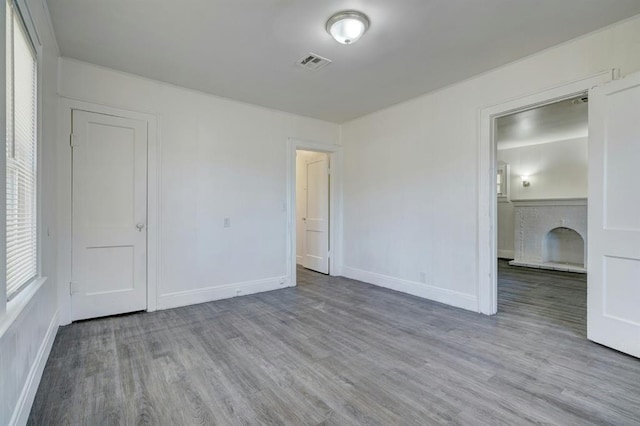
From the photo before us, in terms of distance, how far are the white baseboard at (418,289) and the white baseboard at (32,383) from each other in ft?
12.3

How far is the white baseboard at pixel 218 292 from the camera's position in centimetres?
358

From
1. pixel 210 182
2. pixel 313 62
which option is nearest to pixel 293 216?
pixel 210 182

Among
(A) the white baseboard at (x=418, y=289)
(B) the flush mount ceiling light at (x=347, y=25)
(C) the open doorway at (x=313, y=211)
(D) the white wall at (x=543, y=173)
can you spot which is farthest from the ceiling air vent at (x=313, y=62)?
(D) the white wall at (x=543, y=173)

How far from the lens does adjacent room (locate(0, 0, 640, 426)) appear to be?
6.14 feet

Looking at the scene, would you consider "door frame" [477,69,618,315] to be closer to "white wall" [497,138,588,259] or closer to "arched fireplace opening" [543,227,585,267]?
"arched fireplace opening" [543,227,585,267]

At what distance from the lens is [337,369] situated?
2.23 metres

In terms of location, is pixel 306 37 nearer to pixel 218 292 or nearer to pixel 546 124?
pixel 218 292

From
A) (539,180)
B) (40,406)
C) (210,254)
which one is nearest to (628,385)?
(40,406)

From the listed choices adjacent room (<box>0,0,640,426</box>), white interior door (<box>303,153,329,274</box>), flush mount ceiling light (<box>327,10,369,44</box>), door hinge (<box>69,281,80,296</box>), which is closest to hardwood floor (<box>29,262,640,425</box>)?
adjacent room (<box>0,0,640,426</box>)

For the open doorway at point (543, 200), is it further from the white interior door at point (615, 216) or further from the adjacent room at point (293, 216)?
the white interior door at point (615, 216)

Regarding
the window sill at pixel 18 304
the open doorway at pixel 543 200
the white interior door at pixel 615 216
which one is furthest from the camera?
the open doorway at pixel 543 200

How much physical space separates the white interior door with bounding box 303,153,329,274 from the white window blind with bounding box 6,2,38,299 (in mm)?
3912

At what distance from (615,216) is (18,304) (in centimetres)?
413

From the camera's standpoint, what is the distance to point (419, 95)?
3.96 metres
